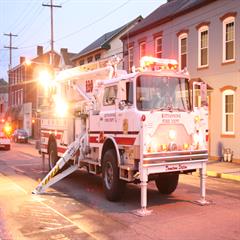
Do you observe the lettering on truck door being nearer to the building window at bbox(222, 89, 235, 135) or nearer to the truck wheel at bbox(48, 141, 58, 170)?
the truck wheel at bbox(48, 141, 58, 170)

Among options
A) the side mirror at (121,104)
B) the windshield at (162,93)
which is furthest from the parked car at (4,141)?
the windshield at (162,93)

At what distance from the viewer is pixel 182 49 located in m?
24.9

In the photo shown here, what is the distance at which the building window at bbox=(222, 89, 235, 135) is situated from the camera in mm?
20969

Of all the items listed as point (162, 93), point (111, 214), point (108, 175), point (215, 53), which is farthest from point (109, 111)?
point (215, 53)

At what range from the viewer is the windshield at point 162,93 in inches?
386

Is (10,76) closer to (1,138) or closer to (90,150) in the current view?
(1,138)

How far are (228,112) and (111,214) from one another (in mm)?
13368

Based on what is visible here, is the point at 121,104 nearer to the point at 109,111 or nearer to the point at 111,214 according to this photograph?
the point at 109,111

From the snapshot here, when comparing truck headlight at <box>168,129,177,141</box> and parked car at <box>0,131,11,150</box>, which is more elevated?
truck headlight at <box>168,129,177,141</box>

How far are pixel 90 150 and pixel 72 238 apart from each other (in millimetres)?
4678

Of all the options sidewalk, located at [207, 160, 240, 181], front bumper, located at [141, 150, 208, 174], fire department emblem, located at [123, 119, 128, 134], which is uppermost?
fire department emblem, located at [123, 119, 128, 134]

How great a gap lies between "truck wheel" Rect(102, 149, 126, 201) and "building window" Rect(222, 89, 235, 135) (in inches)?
459

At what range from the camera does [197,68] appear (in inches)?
920

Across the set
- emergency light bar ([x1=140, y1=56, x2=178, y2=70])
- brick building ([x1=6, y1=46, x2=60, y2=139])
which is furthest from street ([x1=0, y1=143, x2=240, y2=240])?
brick building ([x1=6, y1=46, x2=60, y2=139])
